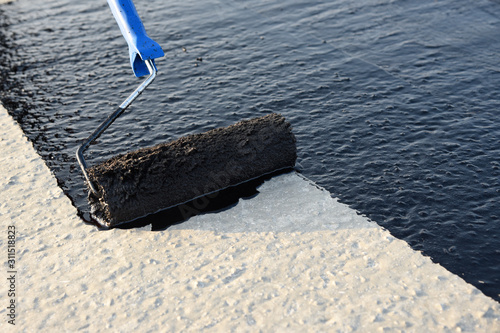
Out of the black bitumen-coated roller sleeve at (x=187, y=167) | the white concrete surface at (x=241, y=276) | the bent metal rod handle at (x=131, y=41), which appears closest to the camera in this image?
the white concrete surface at (x=241, y=276)

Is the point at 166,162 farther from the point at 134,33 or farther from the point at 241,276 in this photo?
the point at 241,276

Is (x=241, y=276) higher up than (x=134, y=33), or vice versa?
(x=134, y=33)

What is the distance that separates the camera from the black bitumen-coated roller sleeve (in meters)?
6.16

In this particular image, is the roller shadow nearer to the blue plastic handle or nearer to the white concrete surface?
the white concrete surface

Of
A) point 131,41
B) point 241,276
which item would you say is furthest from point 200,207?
point 131,41

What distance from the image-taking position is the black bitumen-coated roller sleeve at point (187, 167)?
20.2 feet

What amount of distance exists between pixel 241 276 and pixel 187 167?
1.65m

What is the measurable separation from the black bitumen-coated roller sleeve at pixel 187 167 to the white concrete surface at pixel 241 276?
12.8 inches
